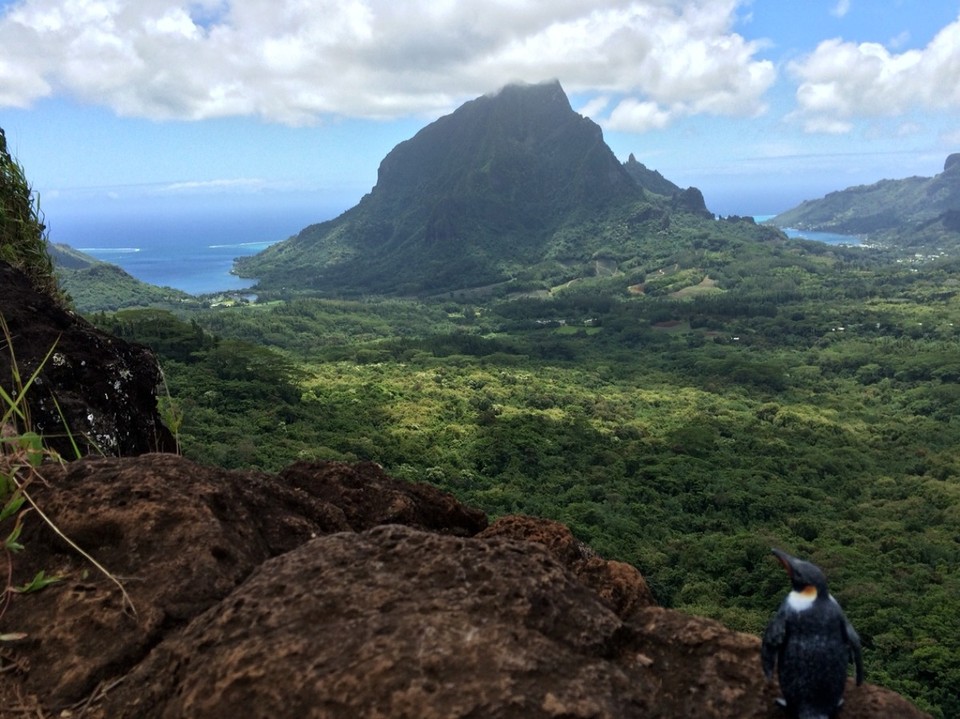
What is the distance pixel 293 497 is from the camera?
411 cm

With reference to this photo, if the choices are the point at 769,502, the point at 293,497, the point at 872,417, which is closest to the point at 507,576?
the point at 293,497

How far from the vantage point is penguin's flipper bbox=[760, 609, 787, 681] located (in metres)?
2.59

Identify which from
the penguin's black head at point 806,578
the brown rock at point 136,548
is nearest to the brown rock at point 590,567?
the penguin's black head at point 806,578

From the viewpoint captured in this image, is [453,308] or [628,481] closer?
[628,481]

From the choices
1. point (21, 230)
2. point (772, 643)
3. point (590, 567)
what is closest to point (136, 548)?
point (590, 567)

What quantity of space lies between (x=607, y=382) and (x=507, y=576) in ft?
222

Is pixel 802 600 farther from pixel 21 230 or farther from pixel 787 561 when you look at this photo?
pixel 21 230

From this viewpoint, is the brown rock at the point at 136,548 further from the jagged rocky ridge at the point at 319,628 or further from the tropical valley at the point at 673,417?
the tropical valley at the point at 673,417

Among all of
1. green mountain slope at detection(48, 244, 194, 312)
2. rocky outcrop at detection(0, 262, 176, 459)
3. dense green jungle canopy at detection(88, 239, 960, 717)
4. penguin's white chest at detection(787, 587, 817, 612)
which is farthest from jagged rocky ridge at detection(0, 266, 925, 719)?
green mountain slope at detection(48, 244, 194, 312)

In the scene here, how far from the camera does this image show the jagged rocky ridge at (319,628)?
2.28m

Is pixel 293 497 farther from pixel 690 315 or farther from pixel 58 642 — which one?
pixel 690 315

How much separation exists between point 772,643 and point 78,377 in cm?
538

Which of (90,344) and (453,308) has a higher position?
(90,344)

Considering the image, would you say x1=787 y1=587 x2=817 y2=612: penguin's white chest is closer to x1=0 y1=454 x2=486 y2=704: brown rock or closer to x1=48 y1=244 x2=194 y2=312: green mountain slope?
x1=0 y1=454 x2=486 y2=704: brown rock
